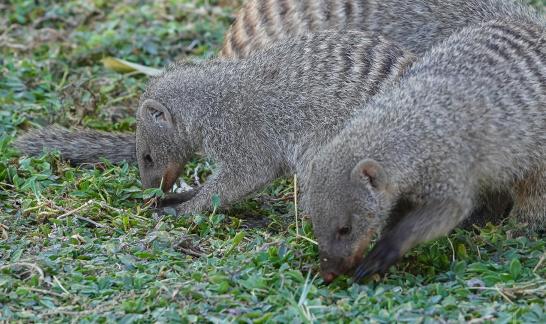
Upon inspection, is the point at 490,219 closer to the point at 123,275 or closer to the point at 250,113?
the point at 250,113

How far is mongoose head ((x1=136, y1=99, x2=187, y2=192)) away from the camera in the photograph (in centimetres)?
527

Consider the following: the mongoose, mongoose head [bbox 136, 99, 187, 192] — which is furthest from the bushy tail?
the mongoose

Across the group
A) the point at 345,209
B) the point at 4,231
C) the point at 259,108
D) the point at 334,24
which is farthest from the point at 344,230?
the point at 334,24

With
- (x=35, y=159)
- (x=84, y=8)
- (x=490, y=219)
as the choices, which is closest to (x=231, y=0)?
(x=84, y=8)

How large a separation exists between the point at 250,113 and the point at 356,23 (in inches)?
38.0

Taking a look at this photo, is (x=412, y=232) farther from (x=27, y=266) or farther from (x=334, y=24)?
(x=334, y=24)

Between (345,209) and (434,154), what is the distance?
1.40 feet

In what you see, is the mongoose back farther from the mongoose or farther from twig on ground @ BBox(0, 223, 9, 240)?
twig on ground @ BBox(0, 223, 9, 240)

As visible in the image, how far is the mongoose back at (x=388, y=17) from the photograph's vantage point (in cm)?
562

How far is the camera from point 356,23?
18.6 ft

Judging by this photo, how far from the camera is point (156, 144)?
5.30m

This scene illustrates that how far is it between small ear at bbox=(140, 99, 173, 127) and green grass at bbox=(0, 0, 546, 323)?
13.6 inches

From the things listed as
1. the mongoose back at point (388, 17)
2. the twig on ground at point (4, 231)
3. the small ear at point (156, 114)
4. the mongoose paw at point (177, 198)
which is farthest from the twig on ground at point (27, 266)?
the mongoose back at point (388, 17)

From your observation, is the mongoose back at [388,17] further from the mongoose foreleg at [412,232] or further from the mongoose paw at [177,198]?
the mongoose foreleg at [412,232]
